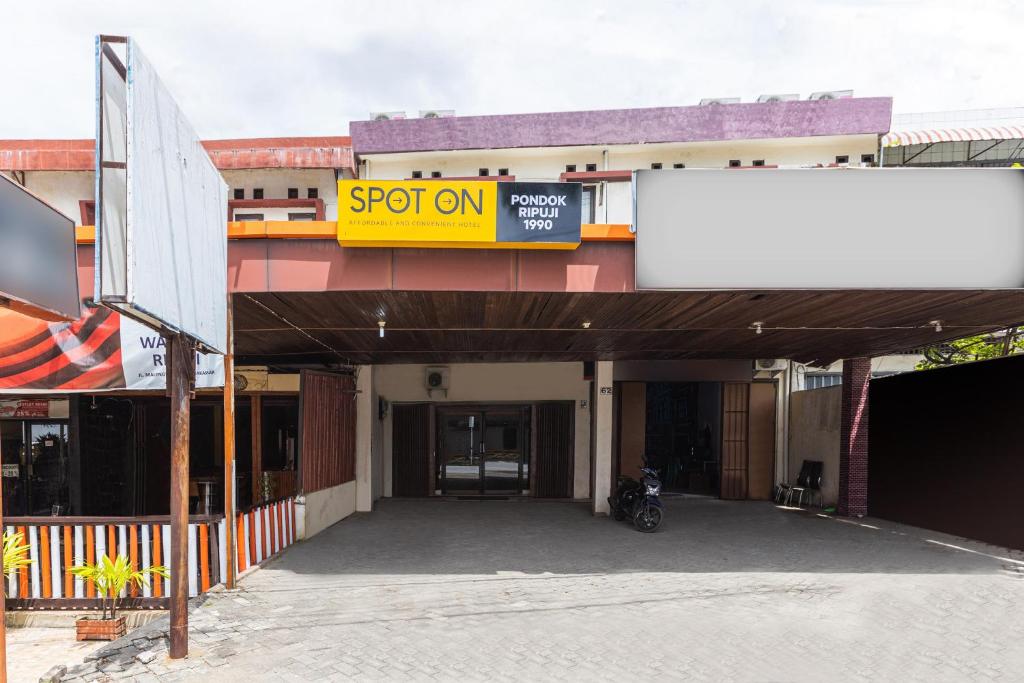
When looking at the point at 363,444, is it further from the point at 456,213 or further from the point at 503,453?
the point at 456,213

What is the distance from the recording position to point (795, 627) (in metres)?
6.27

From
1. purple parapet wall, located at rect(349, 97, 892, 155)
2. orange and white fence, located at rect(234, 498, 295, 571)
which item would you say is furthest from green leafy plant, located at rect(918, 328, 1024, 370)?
orange and white fence, located at rect(234, 498, 295, 571)

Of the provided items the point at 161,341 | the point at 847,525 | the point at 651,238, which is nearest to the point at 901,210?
the point at 651,238

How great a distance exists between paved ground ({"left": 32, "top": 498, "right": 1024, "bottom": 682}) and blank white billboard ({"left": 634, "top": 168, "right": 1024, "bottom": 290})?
3.89 metres

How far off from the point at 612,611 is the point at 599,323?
446cm

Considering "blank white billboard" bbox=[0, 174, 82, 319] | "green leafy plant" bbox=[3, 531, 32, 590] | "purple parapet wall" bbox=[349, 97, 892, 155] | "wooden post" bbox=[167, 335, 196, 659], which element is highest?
"purple parapet wall" bbox=[349, 97, 892, 155]

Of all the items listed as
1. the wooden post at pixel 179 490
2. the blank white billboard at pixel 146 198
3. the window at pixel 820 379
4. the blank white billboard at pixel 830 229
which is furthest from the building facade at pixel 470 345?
the wooden post at pixel 179 490

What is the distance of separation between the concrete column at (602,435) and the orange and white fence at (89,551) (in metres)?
7.88

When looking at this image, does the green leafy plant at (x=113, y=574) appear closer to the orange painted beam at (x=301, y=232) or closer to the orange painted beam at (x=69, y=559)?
the orange painted beam at (x=69, y=559)

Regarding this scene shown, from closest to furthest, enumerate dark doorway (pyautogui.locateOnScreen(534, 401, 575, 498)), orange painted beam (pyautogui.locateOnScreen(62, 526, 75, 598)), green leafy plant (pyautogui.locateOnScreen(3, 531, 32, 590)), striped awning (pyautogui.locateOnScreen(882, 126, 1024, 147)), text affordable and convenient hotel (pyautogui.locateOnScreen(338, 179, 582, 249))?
green leafy plant (pyautogui.locateOnScreen(3, 531, 32, 590)) → text affordable and convenient hotel (pyautogui.locateOnScreen(338, 179, 582, 249)) → orange painted beam (pyautogui.locateOnScreen(62, 526, 75, 598)) → striped awning (pyautogui.locateOnScreen(882, 126, 1024, 147)) → dark doorway (pyautogui.locateOnScreen(534, 401, 575, 498))

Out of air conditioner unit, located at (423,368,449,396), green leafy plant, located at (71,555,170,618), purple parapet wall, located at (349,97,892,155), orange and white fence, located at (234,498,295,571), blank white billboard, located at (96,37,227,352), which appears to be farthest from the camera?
air conditioner unit, located at (423,368,449,396)

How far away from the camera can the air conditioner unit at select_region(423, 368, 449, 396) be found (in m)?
14.9

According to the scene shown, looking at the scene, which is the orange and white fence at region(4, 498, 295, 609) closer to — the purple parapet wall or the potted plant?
the potted plant

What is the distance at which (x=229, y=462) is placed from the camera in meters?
7.38
